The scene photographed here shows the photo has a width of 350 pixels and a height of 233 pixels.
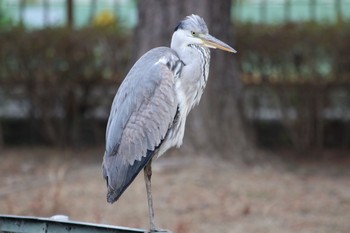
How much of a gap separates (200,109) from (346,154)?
2579mm

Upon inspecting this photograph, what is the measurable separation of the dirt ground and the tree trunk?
11.3 inches

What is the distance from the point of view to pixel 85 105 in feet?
39.0

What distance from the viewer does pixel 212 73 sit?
10078mm

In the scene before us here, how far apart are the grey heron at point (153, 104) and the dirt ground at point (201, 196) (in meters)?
2.11

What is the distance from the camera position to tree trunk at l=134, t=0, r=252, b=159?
32.5 feet

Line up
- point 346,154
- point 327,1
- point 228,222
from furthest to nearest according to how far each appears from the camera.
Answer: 1. point 327,1
2. point 346,154
3. point 228,222

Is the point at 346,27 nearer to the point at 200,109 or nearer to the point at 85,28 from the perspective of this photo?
the point at 200,109

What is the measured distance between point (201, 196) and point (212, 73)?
73.2 inches

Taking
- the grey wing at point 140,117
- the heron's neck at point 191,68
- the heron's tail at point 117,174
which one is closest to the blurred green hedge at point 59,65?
the heron's neck at point 191,68

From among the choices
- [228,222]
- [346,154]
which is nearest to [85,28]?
[346,154]

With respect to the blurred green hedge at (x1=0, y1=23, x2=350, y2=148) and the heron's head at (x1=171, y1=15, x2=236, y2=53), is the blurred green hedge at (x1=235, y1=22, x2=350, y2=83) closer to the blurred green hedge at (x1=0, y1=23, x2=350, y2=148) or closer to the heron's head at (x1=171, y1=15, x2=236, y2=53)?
the blurred green hedge at (x1=0, y1=23, x2=350, y2=148)

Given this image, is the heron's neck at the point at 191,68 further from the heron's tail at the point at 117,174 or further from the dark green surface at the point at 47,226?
the dark green surface at the point at 47,226

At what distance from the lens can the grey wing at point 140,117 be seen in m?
5.17

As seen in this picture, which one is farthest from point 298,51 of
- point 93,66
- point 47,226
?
point 47,226
